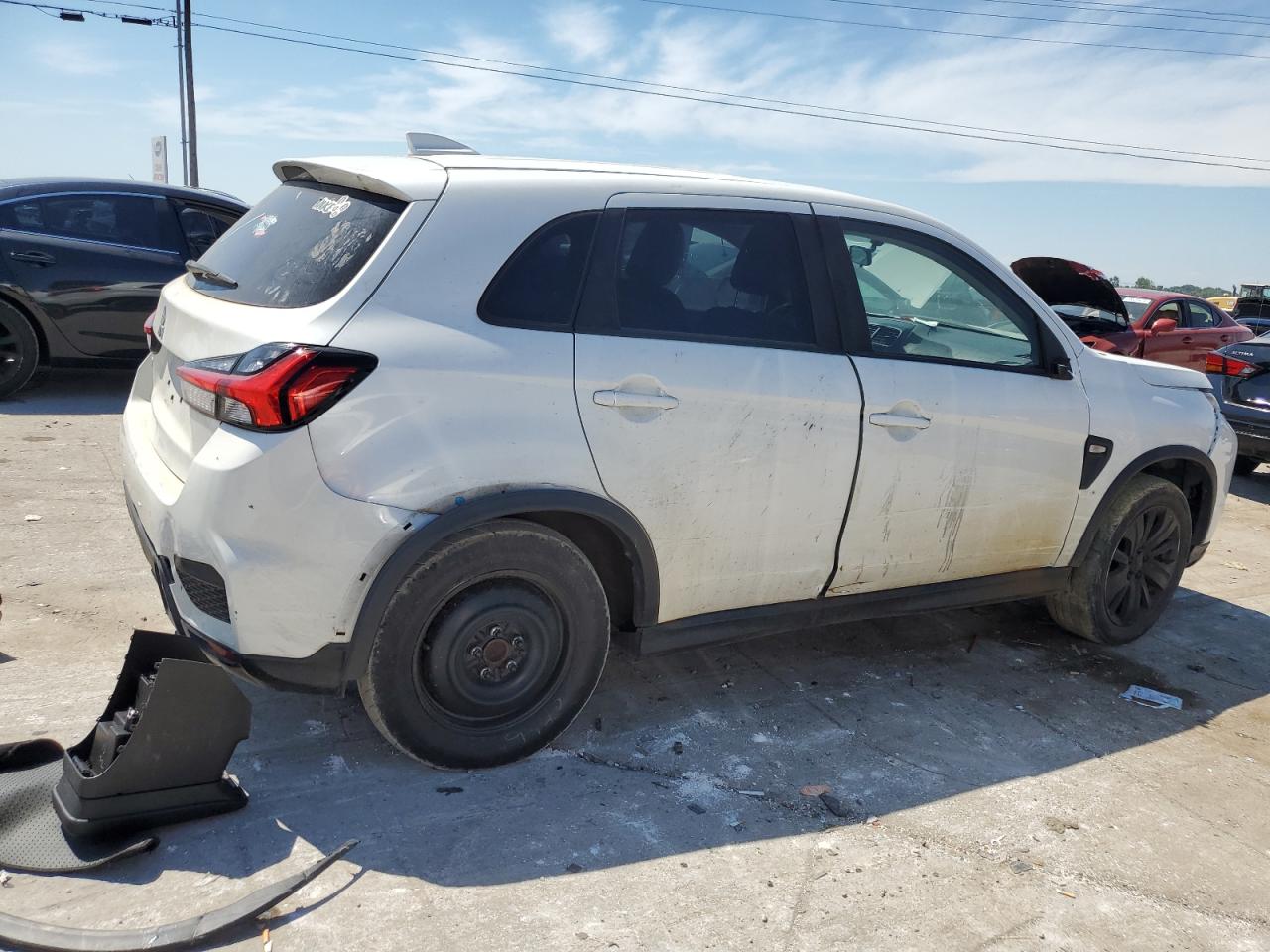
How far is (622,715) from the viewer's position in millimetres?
3979

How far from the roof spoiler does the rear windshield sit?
376mm

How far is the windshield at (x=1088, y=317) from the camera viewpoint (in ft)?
37.6

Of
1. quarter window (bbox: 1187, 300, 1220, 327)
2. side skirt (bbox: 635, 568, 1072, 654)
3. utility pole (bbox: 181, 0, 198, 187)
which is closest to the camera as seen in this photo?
side skirt (bbox: 635, 568, 1072, 654)

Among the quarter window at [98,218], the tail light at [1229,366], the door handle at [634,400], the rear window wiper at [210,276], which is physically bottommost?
the quarter window at [98,218]

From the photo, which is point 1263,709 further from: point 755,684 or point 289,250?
point 289,250

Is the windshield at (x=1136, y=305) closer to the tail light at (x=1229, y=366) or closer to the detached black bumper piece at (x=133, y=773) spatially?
the tail light at (x=1229, y=366)

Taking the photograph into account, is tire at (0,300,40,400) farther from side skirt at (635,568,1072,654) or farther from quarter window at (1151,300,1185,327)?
quarter window at (1151,300,1185,327)

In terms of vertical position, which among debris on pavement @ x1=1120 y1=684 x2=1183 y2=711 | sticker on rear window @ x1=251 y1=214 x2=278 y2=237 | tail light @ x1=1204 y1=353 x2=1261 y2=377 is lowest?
debris on pavement @ x1=1120 y1=684 x2=1183 y2=711

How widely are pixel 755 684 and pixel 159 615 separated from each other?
2.49 meters

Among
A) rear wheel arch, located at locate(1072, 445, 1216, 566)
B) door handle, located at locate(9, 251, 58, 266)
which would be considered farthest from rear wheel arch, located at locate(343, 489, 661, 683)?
door handle, located at locate(9, 251, 58, 266)

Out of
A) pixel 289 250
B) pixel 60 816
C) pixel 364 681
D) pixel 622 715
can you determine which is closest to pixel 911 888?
pixel 622 715

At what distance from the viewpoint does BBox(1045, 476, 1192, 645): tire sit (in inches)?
193

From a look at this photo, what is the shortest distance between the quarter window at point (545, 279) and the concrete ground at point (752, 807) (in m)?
1.48

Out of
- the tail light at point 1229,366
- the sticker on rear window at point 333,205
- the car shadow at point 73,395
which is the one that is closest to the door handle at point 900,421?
the sticker on rear window at point 333,205
